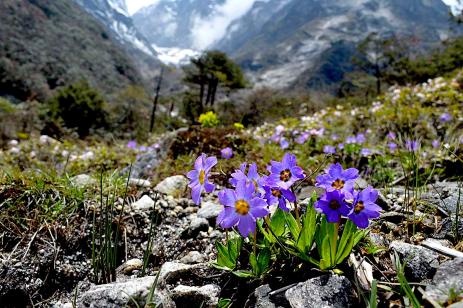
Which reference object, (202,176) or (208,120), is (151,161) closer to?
(208,120)

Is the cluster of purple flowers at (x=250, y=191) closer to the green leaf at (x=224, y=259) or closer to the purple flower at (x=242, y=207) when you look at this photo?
the purple flower at (x=242, y=207)

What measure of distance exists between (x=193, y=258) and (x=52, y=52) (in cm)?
5477

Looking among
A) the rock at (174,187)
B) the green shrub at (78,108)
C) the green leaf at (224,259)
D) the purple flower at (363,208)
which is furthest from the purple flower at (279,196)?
the green shrub at (78,108)

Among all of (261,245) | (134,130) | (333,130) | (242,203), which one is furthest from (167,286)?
(134,130)

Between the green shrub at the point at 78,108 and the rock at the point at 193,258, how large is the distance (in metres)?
18.0

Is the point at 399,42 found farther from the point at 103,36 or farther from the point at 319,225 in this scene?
the point at 103,36

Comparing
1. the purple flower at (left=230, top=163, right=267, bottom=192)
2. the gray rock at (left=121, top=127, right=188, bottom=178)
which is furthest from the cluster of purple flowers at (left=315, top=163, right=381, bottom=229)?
the gray rock at (left=121, top=127, right=188, bottom=178)

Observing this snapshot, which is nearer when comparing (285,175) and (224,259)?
(285,175)

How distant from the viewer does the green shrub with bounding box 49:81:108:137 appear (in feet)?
62.7

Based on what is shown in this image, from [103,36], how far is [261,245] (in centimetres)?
7608

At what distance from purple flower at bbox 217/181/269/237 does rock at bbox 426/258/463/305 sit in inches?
23.9

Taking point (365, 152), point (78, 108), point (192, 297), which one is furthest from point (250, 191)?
point (78, 108)

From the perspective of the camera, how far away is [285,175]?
150cm

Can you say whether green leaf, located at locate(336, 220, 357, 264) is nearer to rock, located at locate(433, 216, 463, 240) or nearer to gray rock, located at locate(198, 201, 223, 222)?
rock, located at locate(433, 216, 463, 240)
